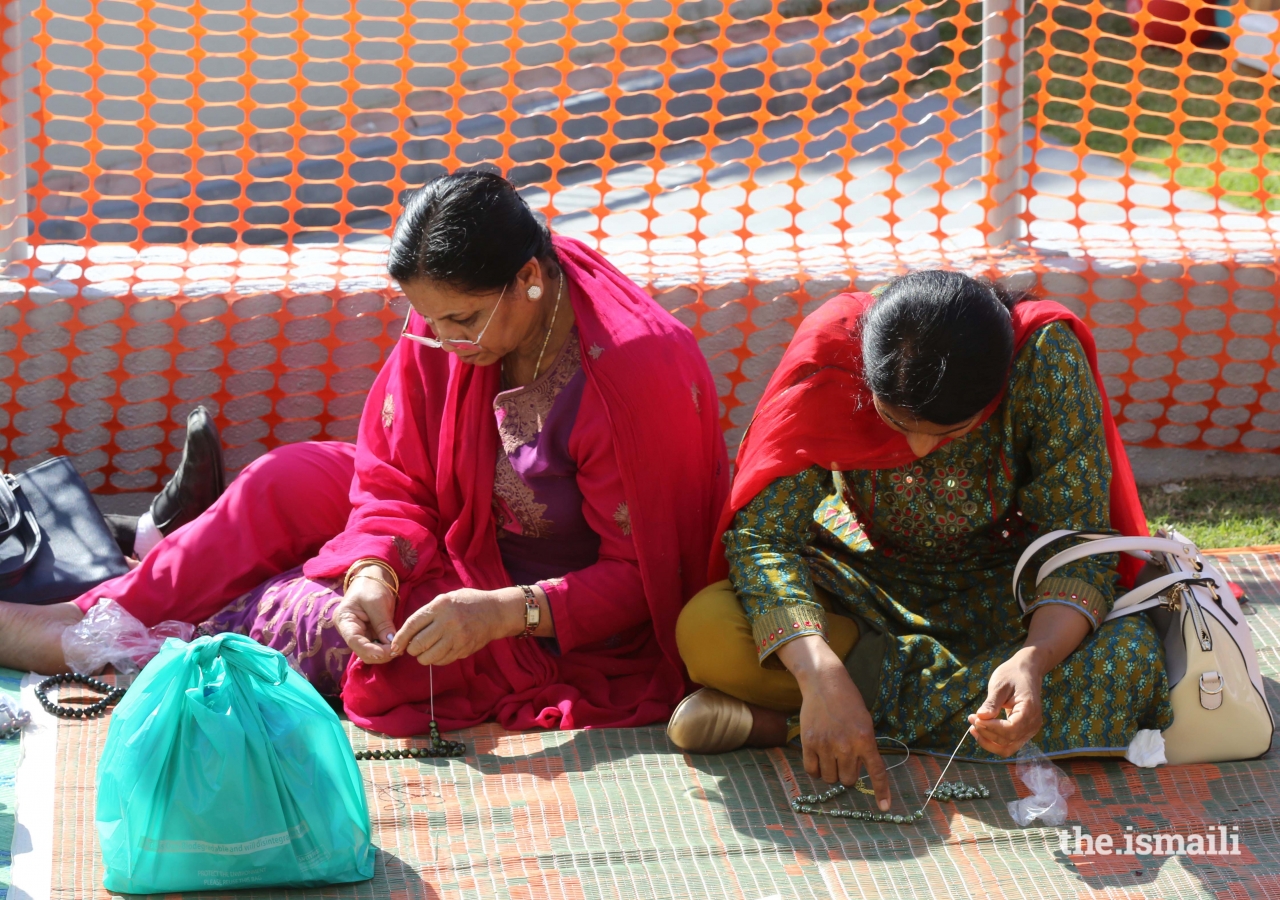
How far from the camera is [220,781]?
2.19 m

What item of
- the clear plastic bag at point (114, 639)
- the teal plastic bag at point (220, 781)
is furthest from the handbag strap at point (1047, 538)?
the clear plastic bag at point (114, 639)

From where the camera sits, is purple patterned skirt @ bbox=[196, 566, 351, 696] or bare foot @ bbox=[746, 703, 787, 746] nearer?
bare foot @ bbox=[746, 703, 787, 746]

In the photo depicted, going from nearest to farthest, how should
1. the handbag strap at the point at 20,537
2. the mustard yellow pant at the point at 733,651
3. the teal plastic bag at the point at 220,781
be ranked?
the teal plastic bag at the point at 220,781
the mustard yellow pant at the point at 733,651
the handbag strap at the point at 20,537

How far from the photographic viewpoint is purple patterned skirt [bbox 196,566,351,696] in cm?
294

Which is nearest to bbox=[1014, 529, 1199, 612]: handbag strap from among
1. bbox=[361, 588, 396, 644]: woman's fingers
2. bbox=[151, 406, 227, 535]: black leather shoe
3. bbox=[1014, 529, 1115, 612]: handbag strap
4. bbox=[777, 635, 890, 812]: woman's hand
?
bbox=[1014, 529, 1115, 612]: handbag strap

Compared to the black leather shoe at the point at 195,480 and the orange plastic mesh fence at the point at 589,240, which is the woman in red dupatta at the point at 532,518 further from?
the orange plastic mesh fence at the point at 589,240

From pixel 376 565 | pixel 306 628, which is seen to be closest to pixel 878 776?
pixel 376 565

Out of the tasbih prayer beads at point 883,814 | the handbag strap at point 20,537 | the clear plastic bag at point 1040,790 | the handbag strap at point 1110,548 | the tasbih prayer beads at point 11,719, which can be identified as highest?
the handbag strap at point 1110,548

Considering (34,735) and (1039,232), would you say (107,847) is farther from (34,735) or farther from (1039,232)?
(1039,232)

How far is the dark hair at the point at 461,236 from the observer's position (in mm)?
2707

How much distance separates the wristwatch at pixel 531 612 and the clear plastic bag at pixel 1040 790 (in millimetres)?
1030

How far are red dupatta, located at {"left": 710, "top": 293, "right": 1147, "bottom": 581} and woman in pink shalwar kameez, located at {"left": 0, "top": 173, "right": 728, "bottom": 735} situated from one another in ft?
0.69

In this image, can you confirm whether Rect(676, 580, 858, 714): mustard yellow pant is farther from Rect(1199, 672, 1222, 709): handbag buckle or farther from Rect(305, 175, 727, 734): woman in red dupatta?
Rect(1199, 672, 1222, 709): handbag buckle

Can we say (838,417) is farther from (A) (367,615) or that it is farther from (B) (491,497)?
(A) (367,615)
